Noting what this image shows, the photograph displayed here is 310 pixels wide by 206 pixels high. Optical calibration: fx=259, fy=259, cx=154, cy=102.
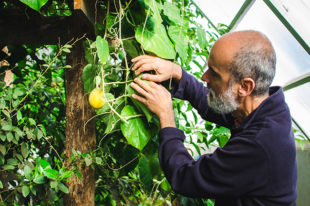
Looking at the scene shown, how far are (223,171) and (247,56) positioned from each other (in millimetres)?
359

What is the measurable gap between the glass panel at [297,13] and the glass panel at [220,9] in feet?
1.79

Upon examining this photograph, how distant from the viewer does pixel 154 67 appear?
840mm

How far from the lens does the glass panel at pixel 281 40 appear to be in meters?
1.85

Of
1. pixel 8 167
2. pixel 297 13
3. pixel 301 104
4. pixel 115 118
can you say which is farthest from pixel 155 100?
pixel 301 104

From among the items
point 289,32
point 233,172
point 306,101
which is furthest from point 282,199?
point 306,101

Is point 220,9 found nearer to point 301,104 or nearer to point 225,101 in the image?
point 301,104

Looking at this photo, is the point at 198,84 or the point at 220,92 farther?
the point at 198,84

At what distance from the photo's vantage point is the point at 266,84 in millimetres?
851

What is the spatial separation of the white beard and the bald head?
5 centimetres

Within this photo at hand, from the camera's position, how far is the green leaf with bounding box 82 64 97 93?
2.70 feet

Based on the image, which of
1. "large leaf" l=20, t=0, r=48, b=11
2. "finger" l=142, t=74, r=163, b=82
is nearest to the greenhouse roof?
"finger" l=142, t=74, r=163, b=82

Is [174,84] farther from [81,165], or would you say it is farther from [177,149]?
[81,165]

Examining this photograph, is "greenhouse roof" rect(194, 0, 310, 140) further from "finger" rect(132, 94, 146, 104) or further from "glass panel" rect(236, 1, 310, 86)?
"finger" rect(132, 94, 146, 104)

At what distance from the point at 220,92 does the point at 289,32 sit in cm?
126
